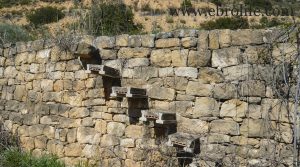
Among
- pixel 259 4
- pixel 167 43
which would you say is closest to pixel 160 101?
pixel 167 43

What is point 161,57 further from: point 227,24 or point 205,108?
point 227,24

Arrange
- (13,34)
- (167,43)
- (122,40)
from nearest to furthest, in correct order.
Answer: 1. (167,43)
2. (122,40)
3. (13,34)

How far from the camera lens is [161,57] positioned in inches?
241

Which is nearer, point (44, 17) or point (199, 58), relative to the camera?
point (199, 58)

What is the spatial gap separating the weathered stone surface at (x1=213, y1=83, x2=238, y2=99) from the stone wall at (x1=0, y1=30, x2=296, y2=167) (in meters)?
0.01

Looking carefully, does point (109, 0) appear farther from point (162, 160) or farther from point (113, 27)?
point (162, 160)

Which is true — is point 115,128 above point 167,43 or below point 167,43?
below

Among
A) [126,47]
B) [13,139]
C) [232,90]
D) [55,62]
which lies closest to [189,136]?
[232,90]

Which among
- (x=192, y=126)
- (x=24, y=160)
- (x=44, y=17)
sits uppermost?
(x=44, y=17)

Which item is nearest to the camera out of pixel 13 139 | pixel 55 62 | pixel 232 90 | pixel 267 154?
pixel 267 154

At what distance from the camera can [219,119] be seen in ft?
18.1

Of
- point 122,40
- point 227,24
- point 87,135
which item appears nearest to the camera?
point 122,40

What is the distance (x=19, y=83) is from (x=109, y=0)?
400cm

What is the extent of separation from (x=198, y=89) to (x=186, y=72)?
31 centimetres
